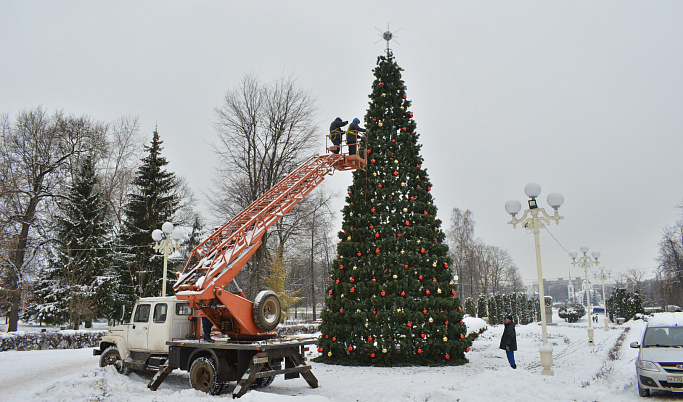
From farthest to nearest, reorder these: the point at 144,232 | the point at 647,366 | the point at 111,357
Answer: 1. the point at 144,232
2. the point at 111,357
3. the point at 647,366

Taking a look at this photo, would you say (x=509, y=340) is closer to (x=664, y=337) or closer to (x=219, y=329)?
(x=664, y=337)

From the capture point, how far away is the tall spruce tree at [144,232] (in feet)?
92.1

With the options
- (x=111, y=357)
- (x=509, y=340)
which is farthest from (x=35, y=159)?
(x=509, y=340)

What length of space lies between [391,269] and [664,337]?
7263 mm

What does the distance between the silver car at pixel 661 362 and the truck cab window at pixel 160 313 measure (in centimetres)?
1121

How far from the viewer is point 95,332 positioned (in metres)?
21.0

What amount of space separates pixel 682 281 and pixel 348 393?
5312cm

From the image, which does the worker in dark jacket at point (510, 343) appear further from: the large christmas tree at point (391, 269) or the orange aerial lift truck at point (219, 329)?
the orange aerial lift truck at point (219, 329)

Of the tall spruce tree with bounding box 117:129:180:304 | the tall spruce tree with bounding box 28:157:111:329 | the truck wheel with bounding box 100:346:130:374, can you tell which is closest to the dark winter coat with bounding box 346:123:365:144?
the truck wheel with bounding box 100:346:130:374

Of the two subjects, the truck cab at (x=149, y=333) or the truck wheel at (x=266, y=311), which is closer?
the truck wheel at (x=266, y=311)

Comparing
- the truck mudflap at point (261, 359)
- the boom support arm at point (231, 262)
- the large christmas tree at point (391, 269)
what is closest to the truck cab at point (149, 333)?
the truck mudflap at point (261, 359)

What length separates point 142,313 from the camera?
1175cm

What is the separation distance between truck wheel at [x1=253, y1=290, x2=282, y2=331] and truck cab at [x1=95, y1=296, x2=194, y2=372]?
83.0 inches

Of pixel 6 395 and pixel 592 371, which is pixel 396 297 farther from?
pixel 6 395
